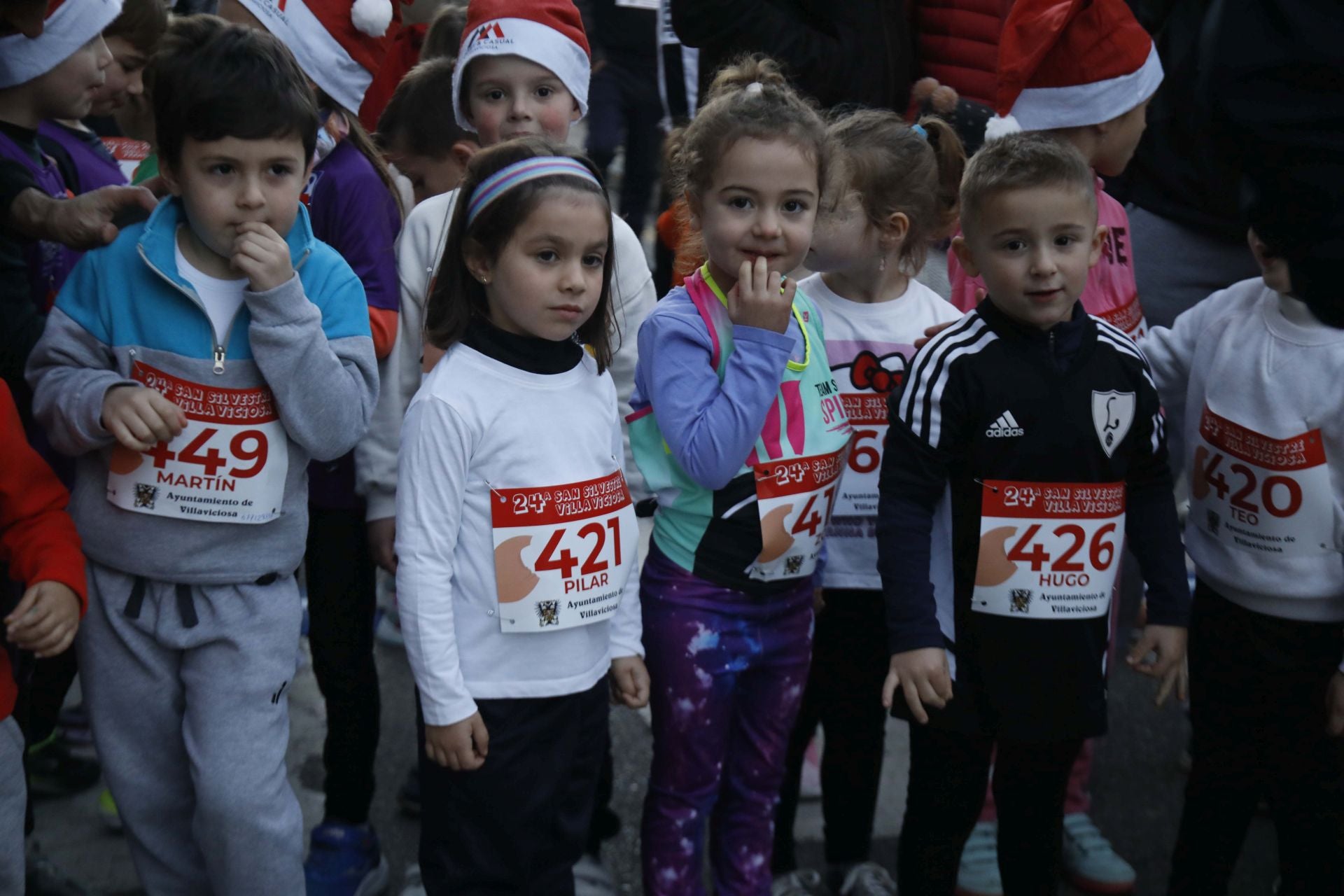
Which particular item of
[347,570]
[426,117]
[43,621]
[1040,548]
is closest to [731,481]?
[1040,548]

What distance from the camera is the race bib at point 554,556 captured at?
234 centimetres

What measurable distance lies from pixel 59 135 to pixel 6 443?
3.86 ft

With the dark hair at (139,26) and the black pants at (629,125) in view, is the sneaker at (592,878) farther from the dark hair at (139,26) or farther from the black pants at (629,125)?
the black pants at (629,125)

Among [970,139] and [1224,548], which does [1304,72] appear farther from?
[970,139]

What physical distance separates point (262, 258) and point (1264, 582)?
2.05 m

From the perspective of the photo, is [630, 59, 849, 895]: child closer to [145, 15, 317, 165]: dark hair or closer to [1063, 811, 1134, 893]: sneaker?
[145, 15, 317, 165]: dark hair

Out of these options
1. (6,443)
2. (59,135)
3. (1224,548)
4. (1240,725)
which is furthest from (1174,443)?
(59,135)

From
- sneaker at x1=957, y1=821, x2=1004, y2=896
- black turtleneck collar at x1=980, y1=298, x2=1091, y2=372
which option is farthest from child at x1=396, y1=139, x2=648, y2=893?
sneaker at x1=957, y1=821, x2=1004, y2=896

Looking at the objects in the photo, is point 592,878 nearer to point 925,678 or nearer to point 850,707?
point 850,707

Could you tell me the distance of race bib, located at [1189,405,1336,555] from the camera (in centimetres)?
258

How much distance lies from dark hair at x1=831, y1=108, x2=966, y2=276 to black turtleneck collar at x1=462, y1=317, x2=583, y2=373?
0.76m

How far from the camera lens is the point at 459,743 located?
2314 mm

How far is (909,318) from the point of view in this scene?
2.91 metres

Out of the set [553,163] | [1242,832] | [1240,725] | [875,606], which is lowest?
[1242,832]
